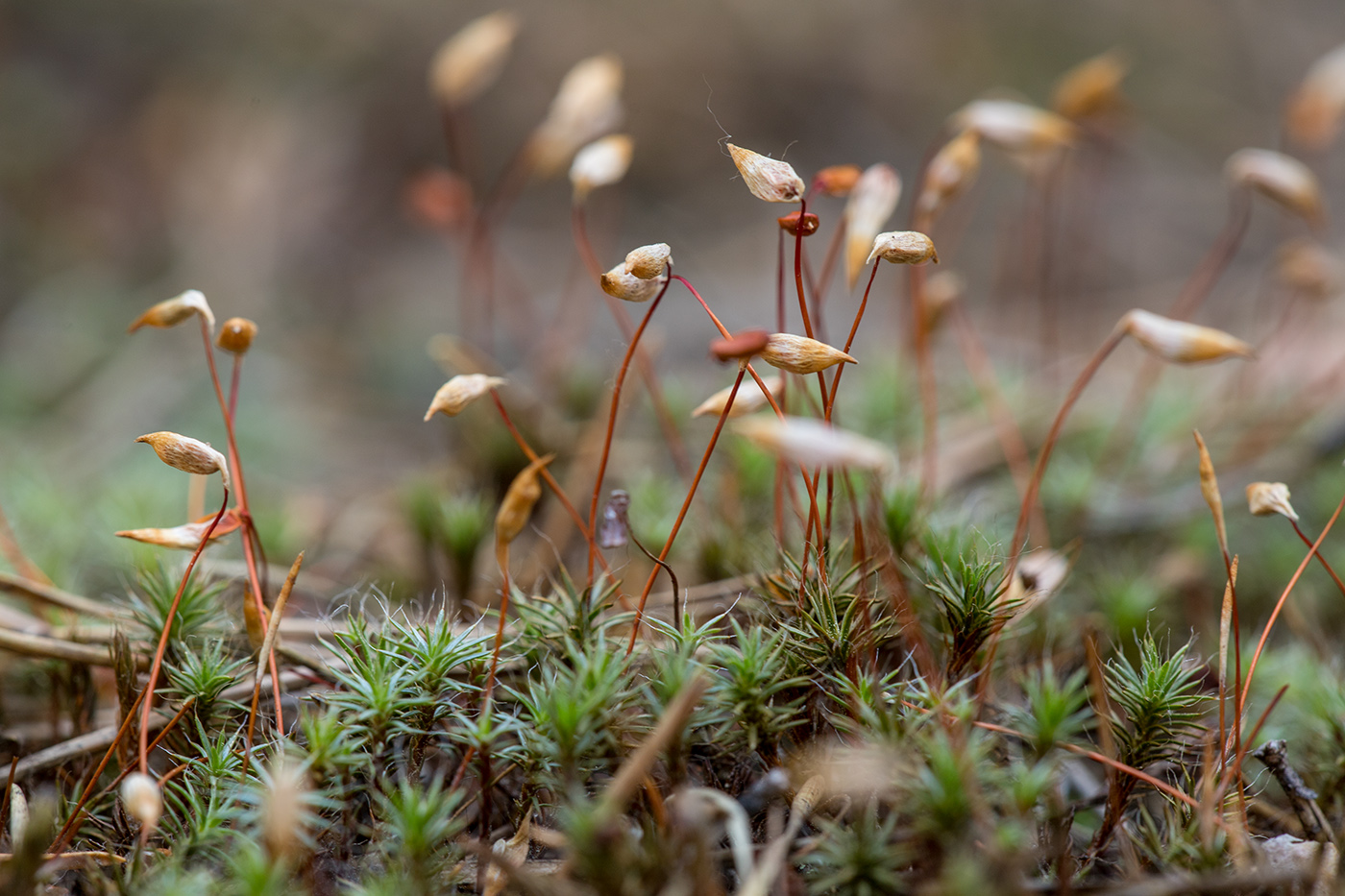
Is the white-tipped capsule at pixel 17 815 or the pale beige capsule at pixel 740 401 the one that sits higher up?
the pale beige capsule at pixel 740 401

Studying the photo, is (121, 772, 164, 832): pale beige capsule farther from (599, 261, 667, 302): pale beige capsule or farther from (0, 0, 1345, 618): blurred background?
(0, 0, 1345, 618): blurred background

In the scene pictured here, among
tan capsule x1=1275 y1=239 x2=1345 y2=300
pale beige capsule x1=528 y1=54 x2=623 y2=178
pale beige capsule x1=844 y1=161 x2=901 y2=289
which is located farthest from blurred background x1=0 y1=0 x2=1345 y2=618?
pale beige capsule x1=844 y1=161 x2=901 y2=289

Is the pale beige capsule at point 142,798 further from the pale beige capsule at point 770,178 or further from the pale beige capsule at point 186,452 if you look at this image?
the pale beige capsule at point 770,178

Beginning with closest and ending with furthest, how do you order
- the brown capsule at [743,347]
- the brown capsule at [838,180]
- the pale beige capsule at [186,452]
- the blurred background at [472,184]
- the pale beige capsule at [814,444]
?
1. the pale beige capsule at [814,444]
2. the brown capsule at [743,347]
3. the pale beige capsule at [186,452]
4. the brown capsule at [838,180]
5. the blurred background at [472,184]

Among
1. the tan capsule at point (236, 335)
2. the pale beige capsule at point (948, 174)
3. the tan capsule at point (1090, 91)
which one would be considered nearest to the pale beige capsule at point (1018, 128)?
the pale beige capsule at point (948, 174)

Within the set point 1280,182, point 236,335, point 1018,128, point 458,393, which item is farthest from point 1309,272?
point 236,335

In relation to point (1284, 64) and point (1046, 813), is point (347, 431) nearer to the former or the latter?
point (1046, 813)

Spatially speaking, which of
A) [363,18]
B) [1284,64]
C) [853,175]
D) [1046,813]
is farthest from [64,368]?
[1284,64]
